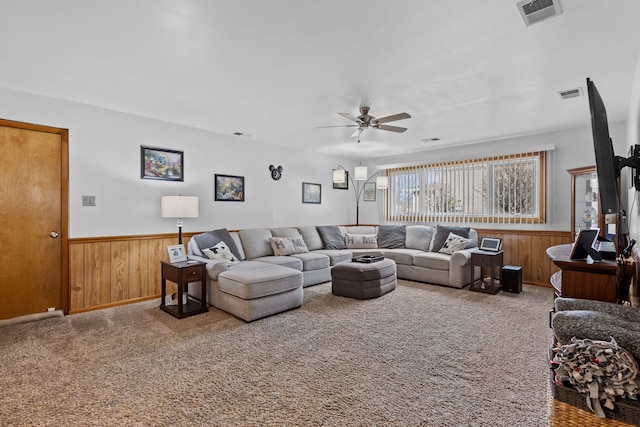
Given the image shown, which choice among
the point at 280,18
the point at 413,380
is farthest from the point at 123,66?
the point at 413,380

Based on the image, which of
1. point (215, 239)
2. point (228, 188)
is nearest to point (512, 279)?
point (215, 239)

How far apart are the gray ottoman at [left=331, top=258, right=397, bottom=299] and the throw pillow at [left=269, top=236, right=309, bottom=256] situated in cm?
100

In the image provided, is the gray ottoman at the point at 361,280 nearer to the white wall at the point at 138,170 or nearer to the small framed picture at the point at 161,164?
the white wall at the point at 138,170

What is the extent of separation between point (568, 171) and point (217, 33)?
4912mm

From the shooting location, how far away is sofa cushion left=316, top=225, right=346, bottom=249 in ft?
19.8

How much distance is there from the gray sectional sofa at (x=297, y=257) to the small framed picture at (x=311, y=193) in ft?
2.42

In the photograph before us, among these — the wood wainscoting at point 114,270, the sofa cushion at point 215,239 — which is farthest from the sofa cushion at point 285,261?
the wood wainscoting at point 114,270

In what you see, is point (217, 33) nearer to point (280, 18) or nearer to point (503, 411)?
point (280, 18)

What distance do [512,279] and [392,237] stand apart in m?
2.16

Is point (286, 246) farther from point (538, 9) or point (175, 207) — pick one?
point (538, 9)

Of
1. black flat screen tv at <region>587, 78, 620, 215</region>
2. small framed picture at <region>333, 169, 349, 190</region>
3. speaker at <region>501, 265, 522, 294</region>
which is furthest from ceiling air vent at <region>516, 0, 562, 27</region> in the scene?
small framed picture at <region>333, 169, 349, 190</region>

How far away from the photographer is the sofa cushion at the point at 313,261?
4.95m

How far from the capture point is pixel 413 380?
225 centimetres

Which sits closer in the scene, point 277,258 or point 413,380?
point 413,380
